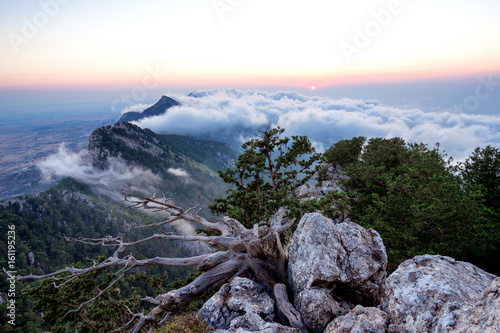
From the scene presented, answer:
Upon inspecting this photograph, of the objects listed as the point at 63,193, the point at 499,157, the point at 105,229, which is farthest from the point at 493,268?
the point at 63,193

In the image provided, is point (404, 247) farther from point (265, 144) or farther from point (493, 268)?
point (265, 144)

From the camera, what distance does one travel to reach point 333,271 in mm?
9203

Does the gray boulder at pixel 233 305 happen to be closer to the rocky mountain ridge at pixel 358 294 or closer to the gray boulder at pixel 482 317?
the rocky mountain ridge at pixel 358 294

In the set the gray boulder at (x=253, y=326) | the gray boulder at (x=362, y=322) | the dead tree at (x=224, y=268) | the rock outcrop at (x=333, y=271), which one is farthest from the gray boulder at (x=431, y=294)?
the dead tree at (x=224, y=268)

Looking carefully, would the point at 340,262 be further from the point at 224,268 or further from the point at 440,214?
the point at 440,214

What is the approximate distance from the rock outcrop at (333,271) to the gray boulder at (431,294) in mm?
2018

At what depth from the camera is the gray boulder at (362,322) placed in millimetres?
6129

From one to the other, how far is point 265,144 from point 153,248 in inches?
5642

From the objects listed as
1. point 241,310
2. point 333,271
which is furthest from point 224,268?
point 333,271

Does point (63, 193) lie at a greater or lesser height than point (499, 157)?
lesser

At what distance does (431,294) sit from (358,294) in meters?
3.82

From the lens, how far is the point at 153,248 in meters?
139

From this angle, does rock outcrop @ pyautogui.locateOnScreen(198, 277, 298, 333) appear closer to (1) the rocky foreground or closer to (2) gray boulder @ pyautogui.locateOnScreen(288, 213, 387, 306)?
(1) the rocky foreground

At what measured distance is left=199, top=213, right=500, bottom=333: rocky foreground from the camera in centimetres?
567
